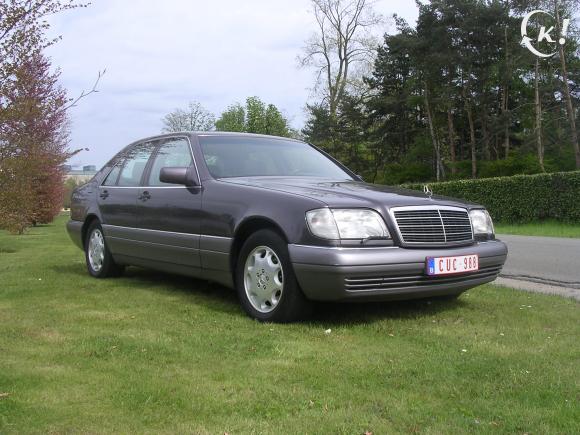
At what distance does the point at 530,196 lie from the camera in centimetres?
1962

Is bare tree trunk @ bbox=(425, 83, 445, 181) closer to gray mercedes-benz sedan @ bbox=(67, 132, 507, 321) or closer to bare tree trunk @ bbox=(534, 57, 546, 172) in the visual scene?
bare tree trunk @ bbox=(534, 57, 546, 172)

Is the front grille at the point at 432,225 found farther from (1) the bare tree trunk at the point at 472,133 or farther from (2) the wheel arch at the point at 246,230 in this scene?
(1) the bare tree trunk at the point at 472,133

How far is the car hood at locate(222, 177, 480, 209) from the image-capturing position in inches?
176

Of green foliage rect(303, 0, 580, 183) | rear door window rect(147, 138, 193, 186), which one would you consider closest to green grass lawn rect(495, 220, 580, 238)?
rear door window rect(147, 138, 193, 186)

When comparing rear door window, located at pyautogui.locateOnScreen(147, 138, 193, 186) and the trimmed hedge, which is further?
the trimmed hedge

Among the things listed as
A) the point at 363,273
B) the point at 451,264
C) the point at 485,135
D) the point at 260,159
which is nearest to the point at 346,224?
the point at 363,273

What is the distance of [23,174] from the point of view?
9.41 meters

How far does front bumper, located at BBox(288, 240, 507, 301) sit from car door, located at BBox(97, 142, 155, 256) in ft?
8.58

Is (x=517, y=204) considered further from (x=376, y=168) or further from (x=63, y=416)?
(x=376, y=168)

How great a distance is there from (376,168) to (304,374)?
4756 centimetres

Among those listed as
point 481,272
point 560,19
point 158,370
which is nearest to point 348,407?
point 158,370

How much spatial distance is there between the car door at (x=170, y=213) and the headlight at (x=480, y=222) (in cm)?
231

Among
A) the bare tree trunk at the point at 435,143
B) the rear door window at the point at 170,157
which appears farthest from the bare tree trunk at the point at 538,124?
the rear door window at the point at 170,157

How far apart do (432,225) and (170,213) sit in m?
2.43
